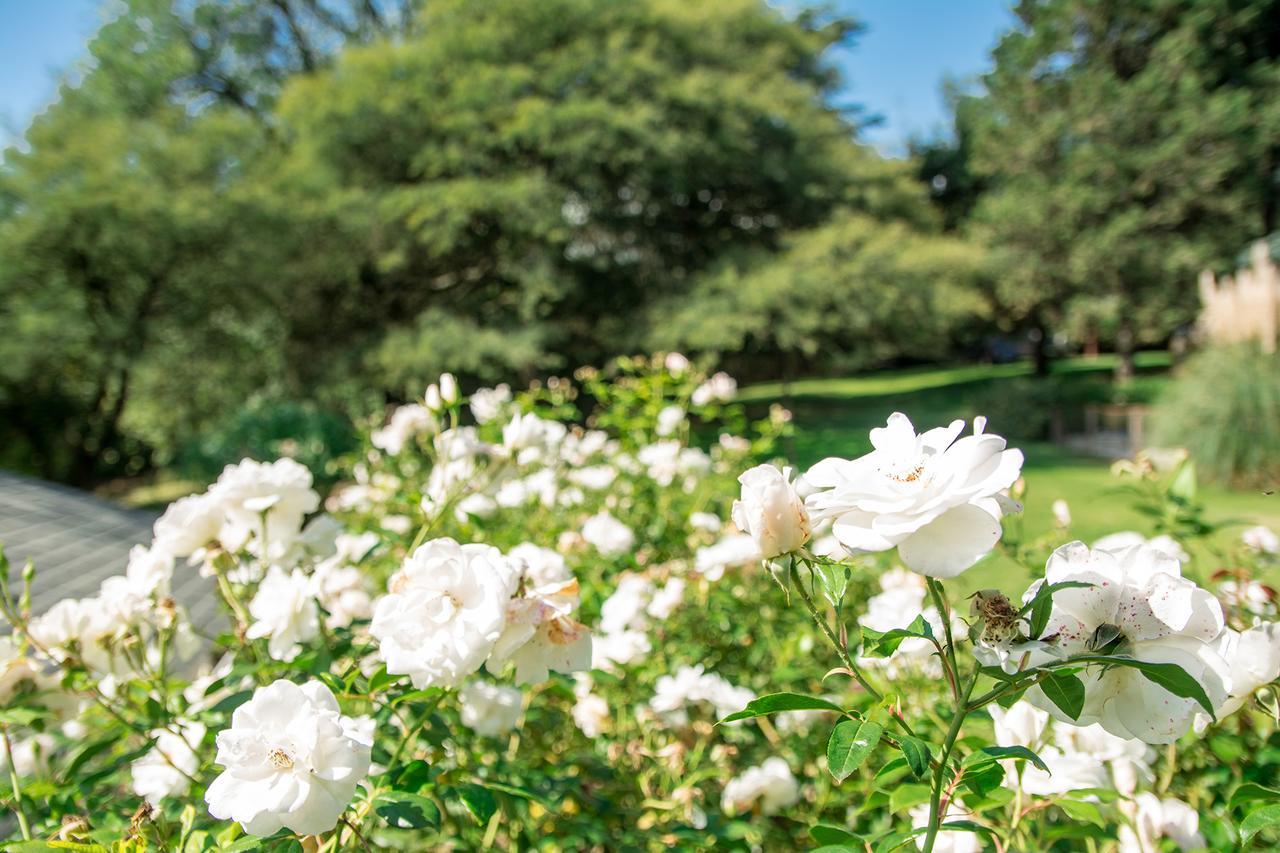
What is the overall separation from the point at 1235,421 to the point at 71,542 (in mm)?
7493

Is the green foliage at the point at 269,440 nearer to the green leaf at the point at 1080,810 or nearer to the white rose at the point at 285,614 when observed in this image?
the white rose at the point at 285,614

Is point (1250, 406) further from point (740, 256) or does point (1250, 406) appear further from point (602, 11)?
point (602, 11)

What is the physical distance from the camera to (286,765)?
1.86 feet

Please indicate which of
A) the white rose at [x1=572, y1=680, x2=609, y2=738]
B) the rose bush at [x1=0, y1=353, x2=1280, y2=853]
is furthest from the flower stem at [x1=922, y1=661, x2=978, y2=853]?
the white rose at [x1=572, y1=680, x2=609, y2=738]

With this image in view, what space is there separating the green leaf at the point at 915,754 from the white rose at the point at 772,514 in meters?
0.15

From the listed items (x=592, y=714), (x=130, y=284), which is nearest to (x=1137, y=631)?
(x=592, y=714)

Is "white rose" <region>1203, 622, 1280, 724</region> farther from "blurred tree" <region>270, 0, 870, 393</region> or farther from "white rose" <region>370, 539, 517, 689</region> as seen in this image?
"blurred tree" <region>270, 0, 870, 393</region>

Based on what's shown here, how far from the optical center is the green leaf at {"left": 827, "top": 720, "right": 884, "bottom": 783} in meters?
0.48

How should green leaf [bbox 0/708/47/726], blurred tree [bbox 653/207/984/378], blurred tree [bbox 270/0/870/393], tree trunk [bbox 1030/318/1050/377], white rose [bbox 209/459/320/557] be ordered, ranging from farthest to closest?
tree trunk [bbox 1030/318/1050/377]
blurred tree [bbox 270/0/870/393]
blurred tree [bbox 653/207/984/378]
white rose [bbox 209/459/320/557]
green leaf [bbox 0/708/47/726]

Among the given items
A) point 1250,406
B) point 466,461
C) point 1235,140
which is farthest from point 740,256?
point 466,461

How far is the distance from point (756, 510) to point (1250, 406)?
7224 millimetres

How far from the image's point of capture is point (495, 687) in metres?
1.01

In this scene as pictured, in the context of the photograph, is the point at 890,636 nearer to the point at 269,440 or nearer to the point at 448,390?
the point at 448,390

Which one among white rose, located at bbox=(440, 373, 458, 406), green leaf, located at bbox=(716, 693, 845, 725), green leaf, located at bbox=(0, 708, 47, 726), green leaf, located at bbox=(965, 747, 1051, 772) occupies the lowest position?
green leaf, located at bbox=(0, 708, 47, 726)
